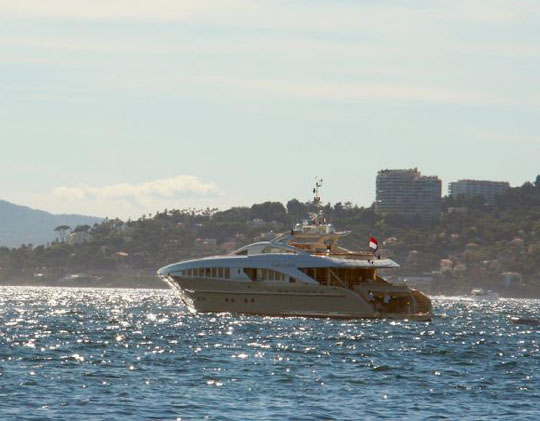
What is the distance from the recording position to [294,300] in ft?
286

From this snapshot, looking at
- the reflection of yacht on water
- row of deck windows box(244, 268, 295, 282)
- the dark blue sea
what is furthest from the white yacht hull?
the dark blue sea

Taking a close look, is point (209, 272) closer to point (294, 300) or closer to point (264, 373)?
point (294, 300)

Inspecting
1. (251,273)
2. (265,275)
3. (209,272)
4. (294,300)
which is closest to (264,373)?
(294,300)

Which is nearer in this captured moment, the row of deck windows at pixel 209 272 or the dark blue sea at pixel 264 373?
the dark blue sea at pixel 264 373

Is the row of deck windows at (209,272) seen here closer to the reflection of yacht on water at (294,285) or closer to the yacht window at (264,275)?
the reflection of yacht on water at (294,285)

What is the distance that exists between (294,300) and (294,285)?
1051 millimetres

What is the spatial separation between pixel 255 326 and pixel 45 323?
16.7 metres

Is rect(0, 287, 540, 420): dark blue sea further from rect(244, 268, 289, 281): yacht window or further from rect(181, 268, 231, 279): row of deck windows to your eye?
rect(181, 268, 231, 279): row of deck windows

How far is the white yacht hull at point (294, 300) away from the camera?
86.2 meters

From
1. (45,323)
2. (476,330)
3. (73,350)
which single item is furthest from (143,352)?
(476,330)

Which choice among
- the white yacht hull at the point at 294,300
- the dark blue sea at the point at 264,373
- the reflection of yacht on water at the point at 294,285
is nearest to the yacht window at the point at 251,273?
the reflection of yacht on water at the point at 294,285

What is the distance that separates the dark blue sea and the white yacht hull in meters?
4.45

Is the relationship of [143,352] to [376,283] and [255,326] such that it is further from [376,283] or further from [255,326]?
[376,283]

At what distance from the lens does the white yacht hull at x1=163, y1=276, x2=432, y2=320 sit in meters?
86.2
